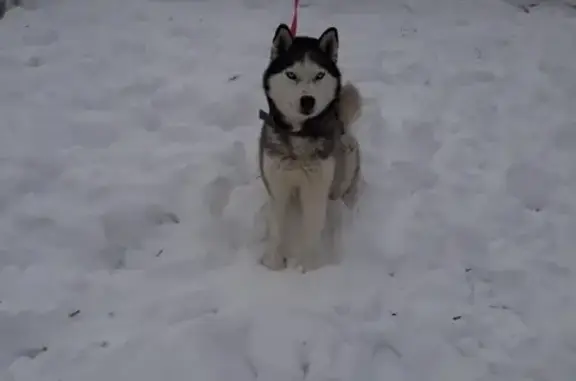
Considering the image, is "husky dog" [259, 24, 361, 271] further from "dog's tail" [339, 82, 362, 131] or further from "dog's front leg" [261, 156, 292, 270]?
"dog's tail" [339, 82, 362, 131]

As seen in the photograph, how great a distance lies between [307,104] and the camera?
2746 millimetres

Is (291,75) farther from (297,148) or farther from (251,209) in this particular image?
(251,209)

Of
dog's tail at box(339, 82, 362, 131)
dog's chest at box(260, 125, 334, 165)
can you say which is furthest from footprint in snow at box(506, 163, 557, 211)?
dog's chest at box(260, 125, 334, 165)

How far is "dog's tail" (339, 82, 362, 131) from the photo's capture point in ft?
11.0

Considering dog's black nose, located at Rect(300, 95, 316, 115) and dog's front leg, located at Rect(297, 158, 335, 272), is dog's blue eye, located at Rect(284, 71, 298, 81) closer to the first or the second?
dog's black nose, located at Rect(300, 95, 316, 115)

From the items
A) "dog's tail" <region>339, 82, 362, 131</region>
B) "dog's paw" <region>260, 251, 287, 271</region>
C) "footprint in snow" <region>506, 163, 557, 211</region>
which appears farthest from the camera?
"footprint in snow" <region>506, 163, 557, 211</region>

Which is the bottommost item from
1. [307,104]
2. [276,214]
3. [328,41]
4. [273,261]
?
[273,261]

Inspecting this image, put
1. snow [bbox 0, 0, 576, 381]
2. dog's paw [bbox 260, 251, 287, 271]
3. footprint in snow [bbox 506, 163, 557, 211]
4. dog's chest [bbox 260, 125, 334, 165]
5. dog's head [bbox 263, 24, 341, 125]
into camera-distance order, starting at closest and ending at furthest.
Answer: snow [bbox 0, 0, 576, 381] < dog's head [bbox 263, 24, 341, 125] < dog's chest [bbox 260, 125, 334, 165] < dog's paw [bbox 260, 251, 287, 271] < footprint in snow [bbox 506, 163, 557, 211]

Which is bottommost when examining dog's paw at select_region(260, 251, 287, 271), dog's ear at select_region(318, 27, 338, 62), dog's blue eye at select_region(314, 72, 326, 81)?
dog's paw at select_region(260, 251, 287, 271)

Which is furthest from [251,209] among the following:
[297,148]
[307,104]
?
[307,104]

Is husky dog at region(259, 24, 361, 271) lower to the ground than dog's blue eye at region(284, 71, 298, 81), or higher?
lower

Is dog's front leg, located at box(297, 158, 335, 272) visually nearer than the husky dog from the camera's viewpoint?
No

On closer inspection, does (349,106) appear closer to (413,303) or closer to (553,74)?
(413,303)

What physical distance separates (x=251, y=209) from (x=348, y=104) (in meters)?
0.64
